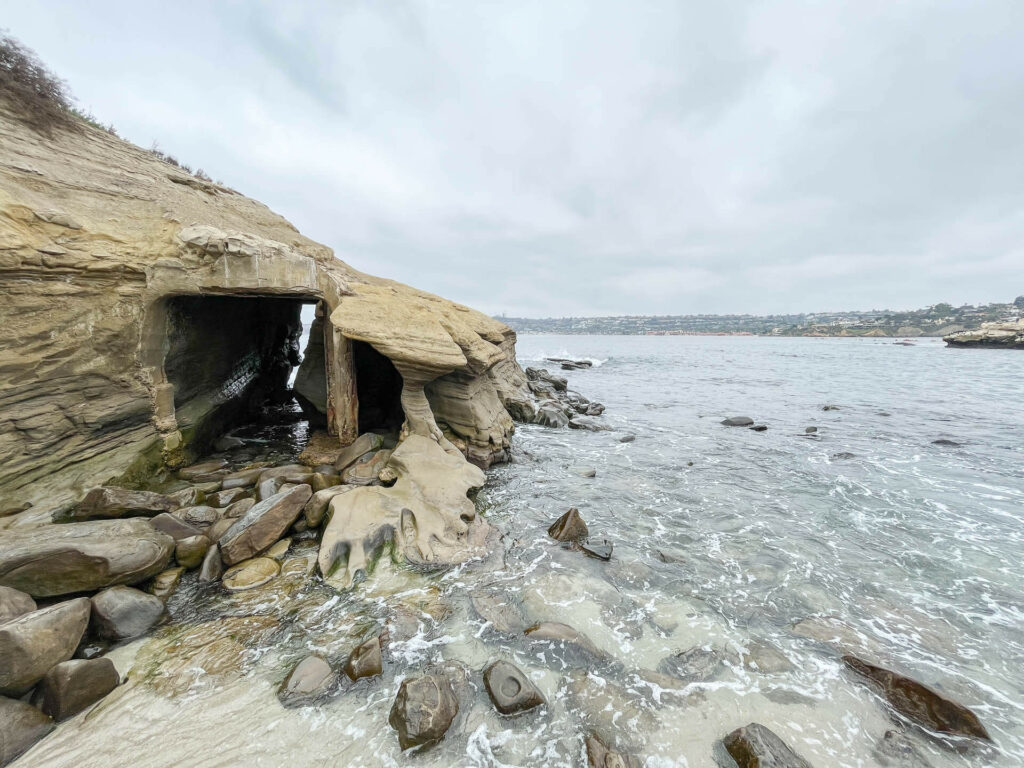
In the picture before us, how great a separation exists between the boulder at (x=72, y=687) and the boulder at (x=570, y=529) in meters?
6.01

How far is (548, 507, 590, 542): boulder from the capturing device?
7.42m

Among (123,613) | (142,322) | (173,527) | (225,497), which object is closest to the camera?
(123,613)

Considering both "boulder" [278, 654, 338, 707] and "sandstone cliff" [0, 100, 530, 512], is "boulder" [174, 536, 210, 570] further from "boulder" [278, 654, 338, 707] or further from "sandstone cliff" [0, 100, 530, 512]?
"boulder" [278, 654, 338, 707]

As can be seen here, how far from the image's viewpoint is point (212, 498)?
734 centimetres

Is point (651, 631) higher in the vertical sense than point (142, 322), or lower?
lower

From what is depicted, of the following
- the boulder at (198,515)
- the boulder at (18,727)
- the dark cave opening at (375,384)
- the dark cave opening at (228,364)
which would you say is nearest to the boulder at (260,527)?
the boulder at (198,515)

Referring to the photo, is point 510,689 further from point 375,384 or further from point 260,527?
point 375,384

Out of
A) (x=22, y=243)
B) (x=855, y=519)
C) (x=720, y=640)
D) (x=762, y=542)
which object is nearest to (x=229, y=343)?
(x=22, y=243)

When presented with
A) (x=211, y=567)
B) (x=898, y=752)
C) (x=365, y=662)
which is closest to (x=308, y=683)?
(x=365, y=662)

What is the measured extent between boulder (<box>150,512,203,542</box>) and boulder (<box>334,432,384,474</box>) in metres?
2.96

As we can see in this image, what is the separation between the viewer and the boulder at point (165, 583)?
5.23 meters

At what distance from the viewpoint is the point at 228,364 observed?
1166cm

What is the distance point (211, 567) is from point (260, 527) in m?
0.76

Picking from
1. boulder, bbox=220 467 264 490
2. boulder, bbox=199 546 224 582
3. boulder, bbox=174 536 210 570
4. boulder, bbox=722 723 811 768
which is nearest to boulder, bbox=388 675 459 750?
boulder, bbox=722 723 811 768
